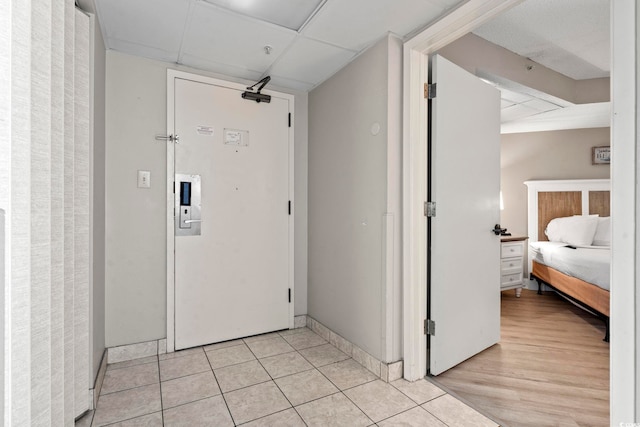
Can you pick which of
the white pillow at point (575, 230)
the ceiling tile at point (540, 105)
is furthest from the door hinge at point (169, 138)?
the white pillow at point (575, 230)

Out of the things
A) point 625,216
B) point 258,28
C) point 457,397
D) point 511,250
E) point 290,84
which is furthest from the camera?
point 511,250

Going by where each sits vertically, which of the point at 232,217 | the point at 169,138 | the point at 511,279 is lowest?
the point at 511,279

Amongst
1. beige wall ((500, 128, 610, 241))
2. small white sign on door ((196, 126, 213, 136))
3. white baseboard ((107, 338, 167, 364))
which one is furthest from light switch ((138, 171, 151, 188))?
beige wall ((500, 128, 610, 241))

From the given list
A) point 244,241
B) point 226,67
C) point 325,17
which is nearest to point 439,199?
point 325,17

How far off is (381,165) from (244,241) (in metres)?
1.36

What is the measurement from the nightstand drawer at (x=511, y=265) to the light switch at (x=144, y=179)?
3976 millimetres

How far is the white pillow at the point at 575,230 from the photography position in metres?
4.00

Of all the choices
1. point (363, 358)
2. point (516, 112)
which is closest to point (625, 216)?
point (363, 358)

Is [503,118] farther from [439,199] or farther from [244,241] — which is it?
[244,241]

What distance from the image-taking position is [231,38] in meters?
2.07

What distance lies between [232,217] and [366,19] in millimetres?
1760

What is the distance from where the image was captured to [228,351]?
7.93 feet

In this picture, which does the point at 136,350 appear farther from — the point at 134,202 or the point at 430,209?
the point at 430,209

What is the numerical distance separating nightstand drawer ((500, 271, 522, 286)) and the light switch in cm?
406
